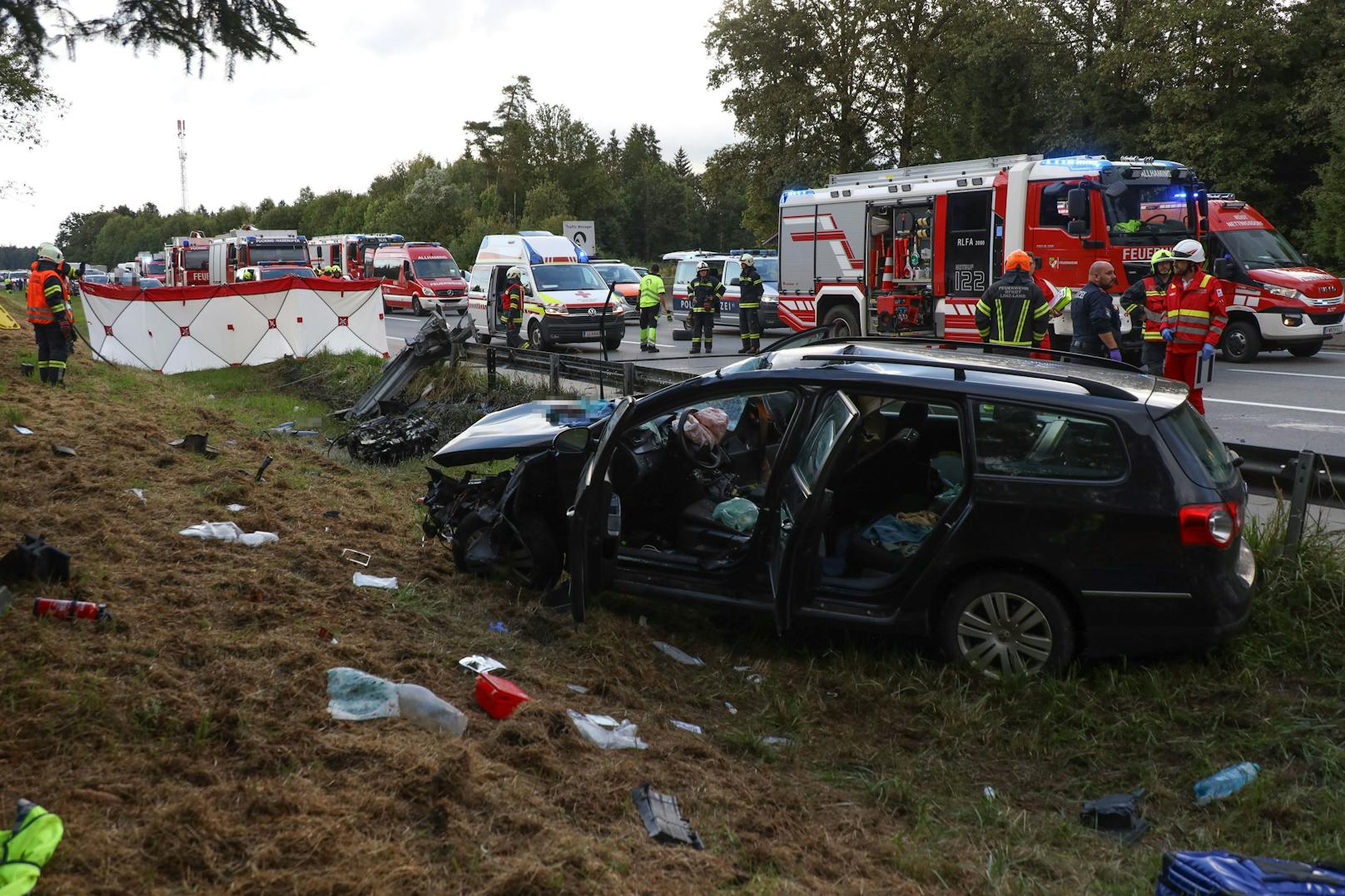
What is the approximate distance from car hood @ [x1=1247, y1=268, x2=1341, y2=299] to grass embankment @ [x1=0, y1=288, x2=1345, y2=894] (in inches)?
472

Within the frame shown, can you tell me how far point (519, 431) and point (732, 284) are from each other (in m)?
19.2

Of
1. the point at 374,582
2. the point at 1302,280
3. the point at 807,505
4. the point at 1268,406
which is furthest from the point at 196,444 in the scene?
the point at 1302,280

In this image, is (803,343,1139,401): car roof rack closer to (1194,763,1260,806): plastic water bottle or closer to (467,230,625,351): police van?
(1194,763,1260,806): plastic water bottle

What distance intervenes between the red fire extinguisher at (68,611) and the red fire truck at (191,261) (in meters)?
33.4

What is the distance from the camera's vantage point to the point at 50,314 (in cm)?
1286

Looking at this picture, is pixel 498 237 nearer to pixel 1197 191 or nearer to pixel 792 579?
pixel 1197 191

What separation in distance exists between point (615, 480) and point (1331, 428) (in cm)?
854

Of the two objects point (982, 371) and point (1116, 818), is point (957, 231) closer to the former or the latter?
point (982, 371)

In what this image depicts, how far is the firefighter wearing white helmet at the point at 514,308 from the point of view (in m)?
20.7

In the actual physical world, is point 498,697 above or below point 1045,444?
below

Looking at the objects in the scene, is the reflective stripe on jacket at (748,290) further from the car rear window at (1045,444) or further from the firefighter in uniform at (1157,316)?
the car rear window at (1045,444)

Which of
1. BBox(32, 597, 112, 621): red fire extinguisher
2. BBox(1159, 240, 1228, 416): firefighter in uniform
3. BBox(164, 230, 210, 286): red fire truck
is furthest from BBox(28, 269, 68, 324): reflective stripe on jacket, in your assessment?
BBox(164, 230, 210, 286): red fire truck

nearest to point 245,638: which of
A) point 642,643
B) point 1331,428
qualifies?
point 642,643

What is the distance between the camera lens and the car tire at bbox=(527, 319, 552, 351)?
67.2ft
